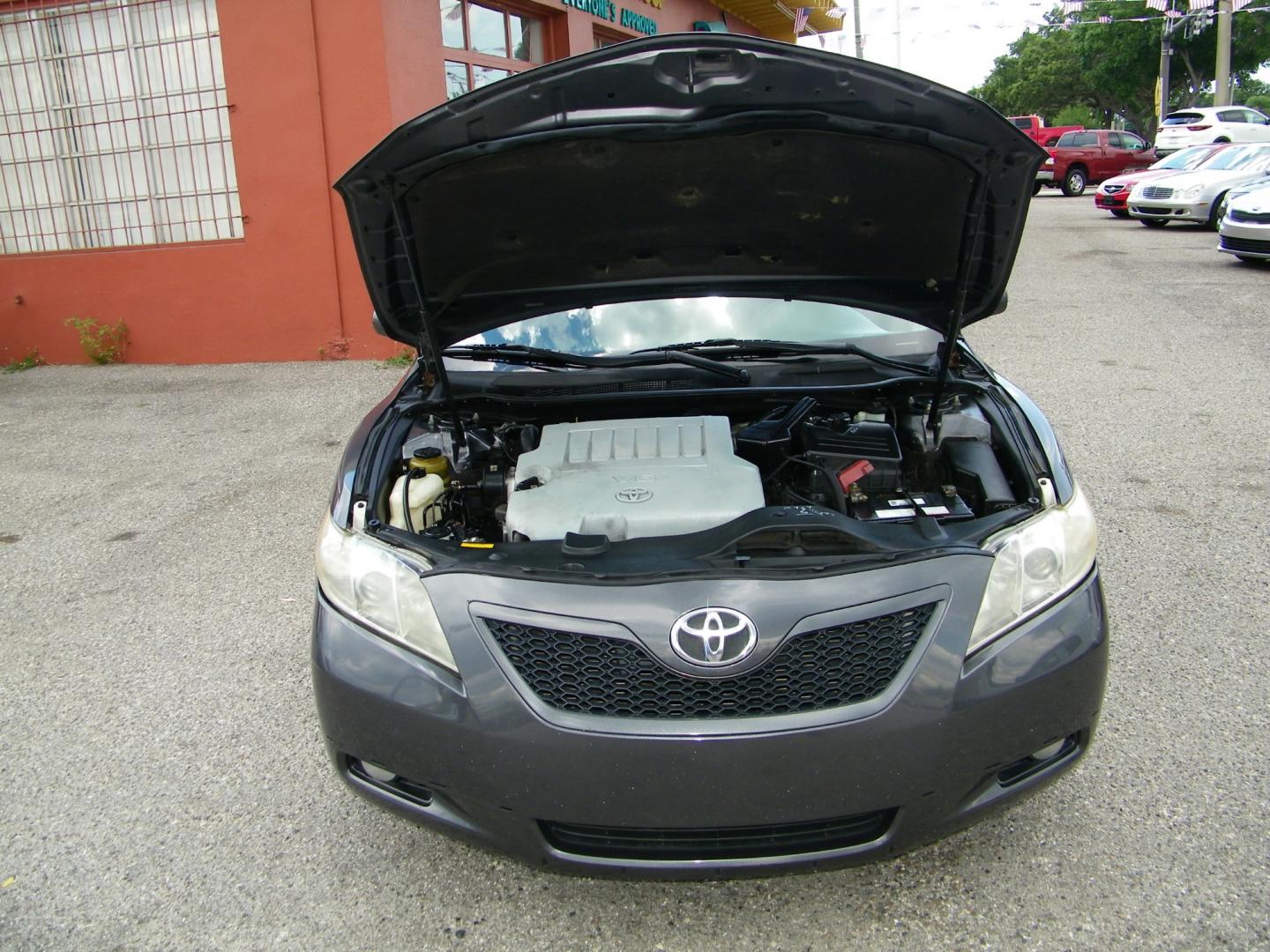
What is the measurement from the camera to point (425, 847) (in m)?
2.51

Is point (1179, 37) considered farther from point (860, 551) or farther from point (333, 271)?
point (860, 551)

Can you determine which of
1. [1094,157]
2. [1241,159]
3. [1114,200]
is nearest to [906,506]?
[1241,159]

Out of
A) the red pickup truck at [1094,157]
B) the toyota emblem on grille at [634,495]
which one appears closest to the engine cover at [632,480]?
the toyota emblem on grille at [634,495]

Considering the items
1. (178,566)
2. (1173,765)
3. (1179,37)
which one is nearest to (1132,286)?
(1173,765)

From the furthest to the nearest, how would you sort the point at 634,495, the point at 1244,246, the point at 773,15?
the point at 773,15, the point at 1244,246, the point at 634,495

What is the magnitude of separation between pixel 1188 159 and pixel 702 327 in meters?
16.1

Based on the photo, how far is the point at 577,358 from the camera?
10.5 ft

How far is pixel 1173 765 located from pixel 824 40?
73.8 feet

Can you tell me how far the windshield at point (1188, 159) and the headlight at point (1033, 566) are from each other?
16.2 meters

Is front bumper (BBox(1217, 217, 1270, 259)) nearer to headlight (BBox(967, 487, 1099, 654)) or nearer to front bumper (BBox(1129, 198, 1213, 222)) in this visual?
front bumper (BBox(1129, 198, 1213, 222))

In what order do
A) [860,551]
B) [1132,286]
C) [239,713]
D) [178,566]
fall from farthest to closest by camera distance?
1. [1132,286]
2. [178,566]
3. [239,713]
4. [860,551]

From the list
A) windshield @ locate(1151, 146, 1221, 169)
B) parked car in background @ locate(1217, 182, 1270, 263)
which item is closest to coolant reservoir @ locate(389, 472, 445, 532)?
parked car in background @ locate(1217, 182, 1270, 263)

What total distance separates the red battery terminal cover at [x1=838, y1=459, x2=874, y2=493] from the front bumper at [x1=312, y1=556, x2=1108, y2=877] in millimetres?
715

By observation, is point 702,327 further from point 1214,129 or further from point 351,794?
point 1214,129
